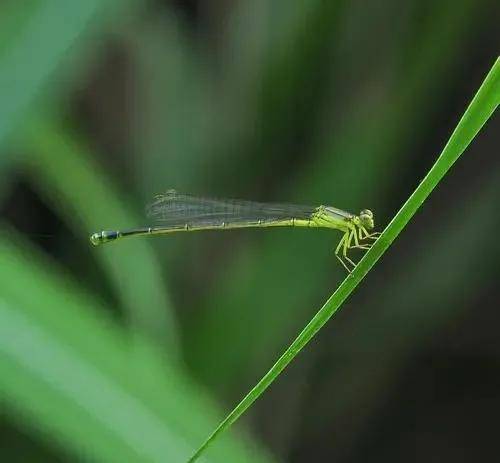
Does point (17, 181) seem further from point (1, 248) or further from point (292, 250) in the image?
point (292, 250)

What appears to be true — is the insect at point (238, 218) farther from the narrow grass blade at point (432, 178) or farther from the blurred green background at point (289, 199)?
the narrow grass blade at point (432, 178)

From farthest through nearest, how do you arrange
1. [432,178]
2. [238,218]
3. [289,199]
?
[289,199]
[238,218]
[432,178]

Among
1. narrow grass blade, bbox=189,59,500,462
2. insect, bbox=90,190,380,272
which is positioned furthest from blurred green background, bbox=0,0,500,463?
narrow grass blade, bbox=189,59,500,462

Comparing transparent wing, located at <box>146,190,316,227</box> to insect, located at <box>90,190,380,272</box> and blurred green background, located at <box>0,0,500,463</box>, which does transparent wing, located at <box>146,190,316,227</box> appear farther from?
blurred green background, located at <box>0,0,500,463</box>

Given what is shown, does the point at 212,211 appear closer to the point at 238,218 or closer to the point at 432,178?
the point at 238,218

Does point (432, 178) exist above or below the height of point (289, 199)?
below

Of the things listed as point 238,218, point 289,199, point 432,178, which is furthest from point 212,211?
point 432,178

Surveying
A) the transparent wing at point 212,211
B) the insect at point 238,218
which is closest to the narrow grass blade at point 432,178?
the insect at point 238,218
